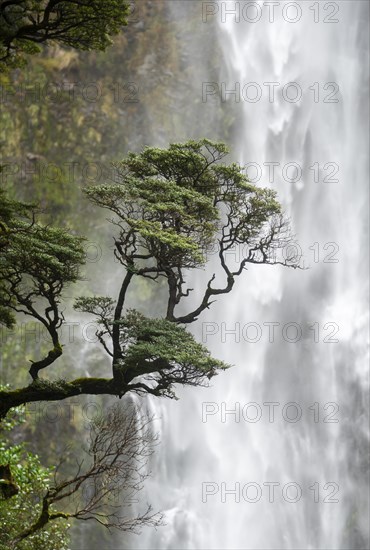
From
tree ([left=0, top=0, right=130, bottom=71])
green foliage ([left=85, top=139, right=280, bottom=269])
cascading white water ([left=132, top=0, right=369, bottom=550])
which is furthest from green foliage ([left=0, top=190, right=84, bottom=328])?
cascading white water ([left=132, top=0, right=369, bottom=550])

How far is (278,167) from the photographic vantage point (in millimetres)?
29609

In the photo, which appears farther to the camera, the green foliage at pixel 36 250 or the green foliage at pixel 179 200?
the green foliage at pixel 179 200

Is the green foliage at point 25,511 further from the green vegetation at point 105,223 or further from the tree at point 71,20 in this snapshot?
the tree at point 71,20

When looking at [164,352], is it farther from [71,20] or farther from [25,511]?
[71,20]

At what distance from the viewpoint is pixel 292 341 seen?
26734 mm

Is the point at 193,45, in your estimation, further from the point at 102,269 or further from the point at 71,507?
the point at 71,507

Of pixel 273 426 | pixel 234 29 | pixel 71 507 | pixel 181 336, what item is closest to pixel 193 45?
pixel 234 29

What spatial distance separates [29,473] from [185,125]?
21432 mm

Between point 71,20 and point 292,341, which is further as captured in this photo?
point 292,341

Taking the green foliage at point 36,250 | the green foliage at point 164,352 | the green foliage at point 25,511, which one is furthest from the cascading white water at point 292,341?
the green foliage at point 36,250

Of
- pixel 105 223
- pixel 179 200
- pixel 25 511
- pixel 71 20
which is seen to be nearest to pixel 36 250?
pixel 179 200

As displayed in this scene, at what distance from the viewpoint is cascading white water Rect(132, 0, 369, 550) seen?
23.7m

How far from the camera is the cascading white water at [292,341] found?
23703mm

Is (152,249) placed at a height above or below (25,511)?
above
